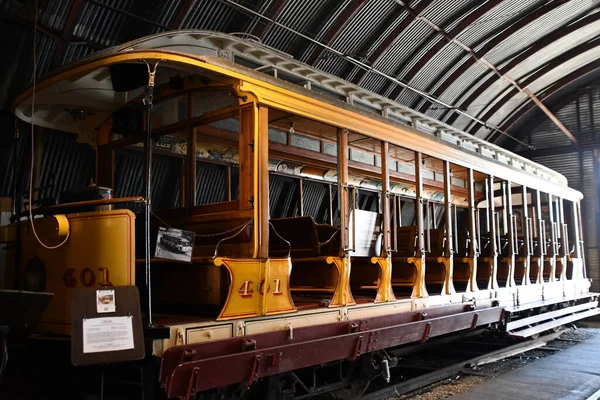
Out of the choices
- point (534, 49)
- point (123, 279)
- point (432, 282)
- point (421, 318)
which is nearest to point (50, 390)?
point (123, 279)

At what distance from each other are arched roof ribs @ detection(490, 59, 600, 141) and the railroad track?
21.6 feet

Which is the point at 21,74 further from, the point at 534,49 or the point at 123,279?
the point at 534,49

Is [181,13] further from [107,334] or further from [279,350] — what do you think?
[107,334]

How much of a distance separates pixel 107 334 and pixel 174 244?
2.40 ft

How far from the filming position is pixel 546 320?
9.78 metres

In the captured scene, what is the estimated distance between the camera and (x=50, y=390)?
364 centimetres

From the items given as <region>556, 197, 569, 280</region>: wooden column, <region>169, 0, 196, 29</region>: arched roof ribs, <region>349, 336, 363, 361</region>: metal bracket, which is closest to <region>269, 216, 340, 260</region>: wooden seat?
<region>349, 336, 363, 361</region>: metal bracket

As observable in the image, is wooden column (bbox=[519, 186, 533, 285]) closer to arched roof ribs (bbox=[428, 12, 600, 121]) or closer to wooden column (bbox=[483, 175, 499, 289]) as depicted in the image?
wooden column (bbox=[483, 175, 499, 289])

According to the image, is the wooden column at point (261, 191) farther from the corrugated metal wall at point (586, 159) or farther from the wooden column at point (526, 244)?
the corrugated metal wall at point (586, 159)

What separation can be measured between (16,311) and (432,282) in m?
4.94

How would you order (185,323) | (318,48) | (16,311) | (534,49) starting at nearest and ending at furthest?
(16,311)
(185,323)
(318,48)
(534,49)

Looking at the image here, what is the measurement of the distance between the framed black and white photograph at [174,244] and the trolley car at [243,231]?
0.48 feet

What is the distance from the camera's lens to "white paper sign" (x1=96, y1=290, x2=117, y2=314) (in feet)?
10.2

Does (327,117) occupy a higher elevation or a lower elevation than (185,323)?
higher
